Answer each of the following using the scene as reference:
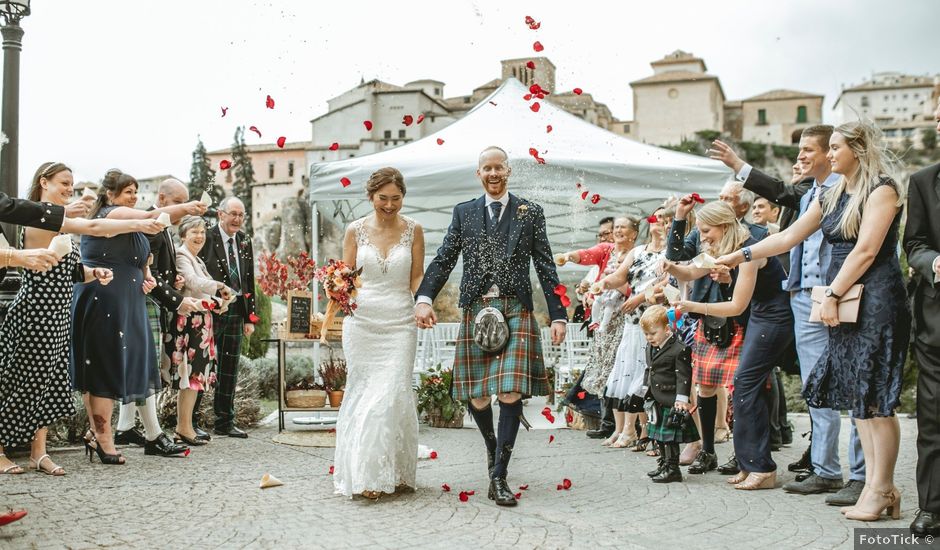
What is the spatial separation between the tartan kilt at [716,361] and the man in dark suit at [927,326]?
71.3 inches

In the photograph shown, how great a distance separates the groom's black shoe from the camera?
455cm

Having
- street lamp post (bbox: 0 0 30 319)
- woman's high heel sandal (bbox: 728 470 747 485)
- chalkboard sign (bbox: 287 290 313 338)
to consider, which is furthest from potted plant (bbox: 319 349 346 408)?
woman's high heel sandal (bbox: 728 470 747 485)

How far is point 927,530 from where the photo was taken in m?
3.71

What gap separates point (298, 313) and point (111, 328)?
103 inches

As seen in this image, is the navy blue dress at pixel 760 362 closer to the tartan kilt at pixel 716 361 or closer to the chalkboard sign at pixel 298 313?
the tartan kilt at pixel 716 361

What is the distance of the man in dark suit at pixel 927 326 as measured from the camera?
374 cm

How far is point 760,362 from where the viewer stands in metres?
5.19

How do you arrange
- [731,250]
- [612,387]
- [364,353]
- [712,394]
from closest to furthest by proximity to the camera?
[364,353] → [731,250] → [712,394] → [612,387]

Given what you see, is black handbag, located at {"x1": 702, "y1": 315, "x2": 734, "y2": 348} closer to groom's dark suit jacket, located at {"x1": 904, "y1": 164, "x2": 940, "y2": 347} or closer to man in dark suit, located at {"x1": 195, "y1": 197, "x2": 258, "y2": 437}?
groom's dark suit jacket, located at {"x1": 904, "y1": 164, "x2": 940, "y2": 347}

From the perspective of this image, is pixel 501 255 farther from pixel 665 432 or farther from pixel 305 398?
pixel 305 398

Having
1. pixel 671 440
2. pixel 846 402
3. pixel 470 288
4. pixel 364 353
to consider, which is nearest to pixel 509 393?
pixel 470 288

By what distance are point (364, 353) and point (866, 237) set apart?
9.97 ft

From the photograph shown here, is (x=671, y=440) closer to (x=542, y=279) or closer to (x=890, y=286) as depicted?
(x=542, y=279)

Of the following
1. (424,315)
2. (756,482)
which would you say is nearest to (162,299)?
(424,315)
